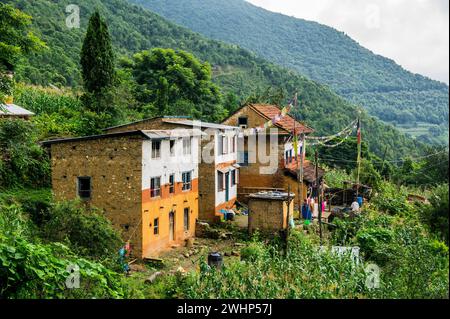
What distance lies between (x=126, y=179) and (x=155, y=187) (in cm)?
144

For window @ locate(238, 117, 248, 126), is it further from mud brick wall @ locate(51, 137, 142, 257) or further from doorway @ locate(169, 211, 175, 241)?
mud brick wall @ locate(51, 137, 142, 257)

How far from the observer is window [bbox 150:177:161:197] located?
21494 mm

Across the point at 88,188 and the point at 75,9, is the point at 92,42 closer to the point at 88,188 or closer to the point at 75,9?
the point at 88,188

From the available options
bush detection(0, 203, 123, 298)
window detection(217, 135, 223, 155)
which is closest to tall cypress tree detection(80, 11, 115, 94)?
window detection(217, 135, 223, 155)

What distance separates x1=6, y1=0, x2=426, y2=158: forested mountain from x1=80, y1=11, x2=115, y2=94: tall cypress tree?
419 inches

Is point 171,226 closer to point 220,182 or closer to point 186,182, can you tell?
point 186,182

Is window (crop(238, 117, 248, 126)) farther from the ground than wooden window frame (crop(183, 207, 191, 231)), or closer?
farther from the ground

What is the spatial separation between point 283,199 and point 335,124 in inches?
1449

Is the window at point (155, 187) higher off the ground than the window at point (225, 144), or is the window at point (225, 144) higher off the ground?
the window at point (225, 144)

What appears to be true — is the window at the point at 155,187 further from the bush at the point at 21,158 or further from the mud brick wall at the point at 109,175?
the bush at the point at 21,158

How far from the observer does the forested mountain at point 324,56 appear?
92.7 m

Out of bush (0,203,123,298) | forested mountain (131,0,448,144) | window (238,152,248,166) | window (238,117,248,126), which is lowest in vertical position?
bush (0,203,123,298)

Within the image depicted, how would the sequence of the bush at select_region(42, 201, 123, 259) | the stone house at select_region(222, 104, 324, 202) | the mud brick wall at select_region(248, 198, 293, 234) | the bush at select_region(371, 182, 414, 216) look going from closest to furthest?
the bush at select_region(42, 201, 123, 259) < the mud brick wall at select_region(248, 198, 293, 234) < the bush at select_region(371, 182, 414, 216) < the stone house at select_region(222, 104, 324, 202)

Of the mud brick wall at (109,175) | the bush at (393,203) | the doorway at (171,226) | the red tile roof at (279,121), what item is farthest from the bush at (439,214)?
the red tile roof at (279,121)
